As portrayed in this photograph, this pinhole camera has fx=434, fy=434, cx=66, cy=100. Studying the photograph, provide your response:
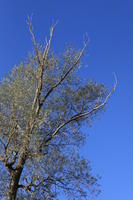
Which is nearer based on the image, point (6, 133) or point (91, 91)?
point (6, 133)

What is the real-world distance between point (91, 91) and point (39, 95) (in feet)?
10.5

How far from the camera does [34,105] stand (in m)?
20.8

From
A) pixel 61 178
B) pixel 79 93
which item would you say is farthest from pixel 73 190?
pixel 79 93

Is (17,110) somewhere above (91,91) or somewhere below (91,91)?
below

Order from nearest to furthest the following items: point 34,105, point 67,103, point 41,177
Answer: point 41,177
point 34,105
point 67,103

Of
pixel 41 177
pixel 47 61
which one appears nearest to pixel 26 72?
pixel 47 61

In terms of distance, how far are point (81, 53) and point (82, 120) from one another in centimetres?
340

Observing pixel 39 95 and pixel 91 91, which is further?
pixel 91 91

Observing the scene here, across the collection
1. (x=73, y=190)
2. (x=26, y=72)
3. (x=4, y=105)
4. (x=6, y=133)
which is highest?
(x=26, y=72)

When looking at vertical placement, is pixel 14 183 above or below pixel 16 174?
below

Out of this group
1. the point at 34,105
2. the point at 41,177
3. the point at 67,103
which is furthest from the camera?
the point at 67,103

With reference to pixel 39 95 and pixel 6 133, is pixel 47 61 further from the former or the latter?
pixel 6 133

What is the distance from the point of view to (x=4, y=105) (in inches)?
843

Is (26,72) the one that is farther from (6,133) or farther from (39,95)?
(6,133)
